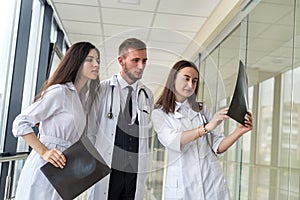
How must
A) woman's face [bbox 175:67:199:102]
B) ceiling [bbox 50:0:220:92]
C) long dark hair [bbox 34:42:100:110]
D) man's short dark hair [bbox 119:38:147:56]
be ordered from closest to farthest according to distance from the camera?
man's short dark hair [bbox 119:38:147:56]
woman's face [bbox 175:67:199:102]
long dark hair [bbox 34:42:100:110]
ceiling [bbox 50:0:220:92]

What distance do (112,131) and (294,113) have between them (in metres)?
1.30

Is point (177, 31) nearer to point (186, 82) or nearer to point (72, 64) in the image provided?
point (186, 82)

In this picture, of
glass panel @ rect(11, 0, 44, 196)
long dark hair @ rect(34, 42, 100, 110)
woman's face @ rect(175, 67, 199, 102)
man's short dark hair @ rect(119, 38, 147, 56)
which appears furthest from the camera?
glass panel @ rect(11, 0, 44, 196)

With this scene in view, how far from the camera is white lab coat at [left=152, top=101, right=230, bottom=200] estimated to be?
1.43 m

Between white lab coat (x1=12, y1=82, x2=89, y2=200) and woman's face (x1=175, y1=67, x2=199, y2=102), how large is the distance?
41 centimetres

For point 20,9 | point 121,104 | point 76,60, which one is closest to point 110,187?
point 121,104

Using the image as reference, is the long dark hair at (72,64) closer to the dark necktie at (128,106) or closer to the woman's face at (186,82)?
the dark necktie at (128,106)

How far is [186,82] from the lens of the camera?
1.30 m

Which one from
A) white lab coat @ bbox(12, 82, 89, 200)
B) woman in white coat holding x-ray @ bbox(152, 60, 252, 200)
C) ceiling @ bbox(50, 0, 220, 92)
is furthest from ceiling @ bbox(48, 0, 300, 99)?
white lab coat @ bbox(12, 82, 89, 200)

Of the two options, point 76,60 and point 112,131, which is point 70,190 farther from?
point 76,60

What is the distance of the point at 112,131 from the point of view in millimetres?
1276

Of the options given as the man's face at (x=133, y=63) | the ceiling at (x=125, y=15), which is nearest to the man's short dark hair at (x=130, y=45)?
the man's face at (x=133, y=63)

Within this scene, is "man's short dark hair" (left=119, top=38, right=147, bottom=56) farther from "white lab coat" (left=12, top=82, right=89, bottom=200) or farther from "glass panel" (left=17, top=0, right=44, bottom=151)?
"glass panel" (left=17, top=0, right=44, bottom=151)

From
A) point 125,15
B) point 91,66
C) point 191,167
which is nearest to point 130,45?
point 91,66
